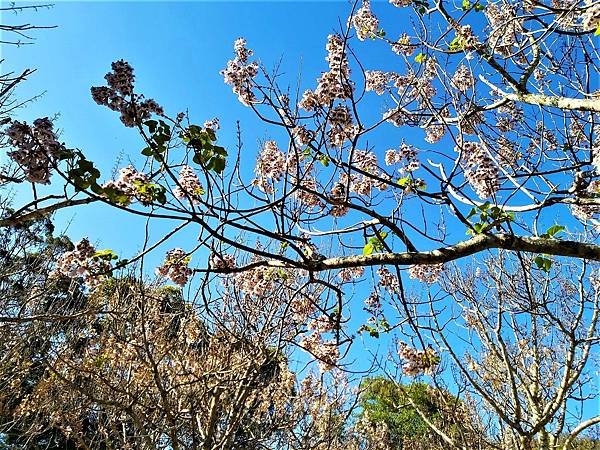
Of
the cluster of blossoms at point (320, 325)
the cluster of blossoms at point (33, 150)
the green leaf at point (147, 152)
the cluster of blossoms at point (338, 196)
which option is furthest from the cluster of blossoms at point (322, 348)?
the cluster of blossoms at point (33, 150)

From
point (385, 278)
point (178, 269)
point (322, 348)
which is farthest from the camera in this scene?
point (385, 278)

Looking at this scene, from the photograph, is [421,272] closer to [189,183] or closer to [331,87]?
[331,87]

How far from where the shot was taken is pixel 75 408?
6777mm

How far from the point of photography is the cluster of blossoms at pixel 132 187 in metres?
2.42

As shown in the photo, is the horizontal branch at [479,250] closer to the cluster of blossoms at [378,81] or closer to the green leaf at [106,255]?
the green leaf at [106,255]

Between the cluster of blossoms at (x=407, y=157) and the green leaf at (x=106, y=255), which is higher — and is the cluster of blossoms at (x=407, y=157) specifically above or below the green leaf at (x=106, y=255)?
above

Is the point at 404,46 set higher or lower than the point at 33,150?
higher

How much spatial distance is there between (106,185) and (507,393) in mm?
7251

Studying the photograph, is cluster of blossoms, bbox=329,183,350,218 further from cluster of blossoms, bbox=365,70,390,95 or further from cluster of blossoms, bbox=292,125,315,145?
cluster of blossoms, bbox=365,70,390,95

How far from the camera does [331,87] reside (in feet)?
10.3

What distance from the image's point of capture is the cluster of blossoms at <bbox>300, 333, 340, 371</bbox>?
4.30m

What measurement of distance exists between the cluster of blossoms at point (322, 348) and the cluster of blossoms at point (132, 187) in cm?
242

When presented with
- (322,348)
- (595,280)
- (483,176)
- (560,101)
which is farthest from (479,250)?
(595,280)

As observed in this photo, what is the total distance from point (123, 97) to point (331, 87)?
4.37 ft
